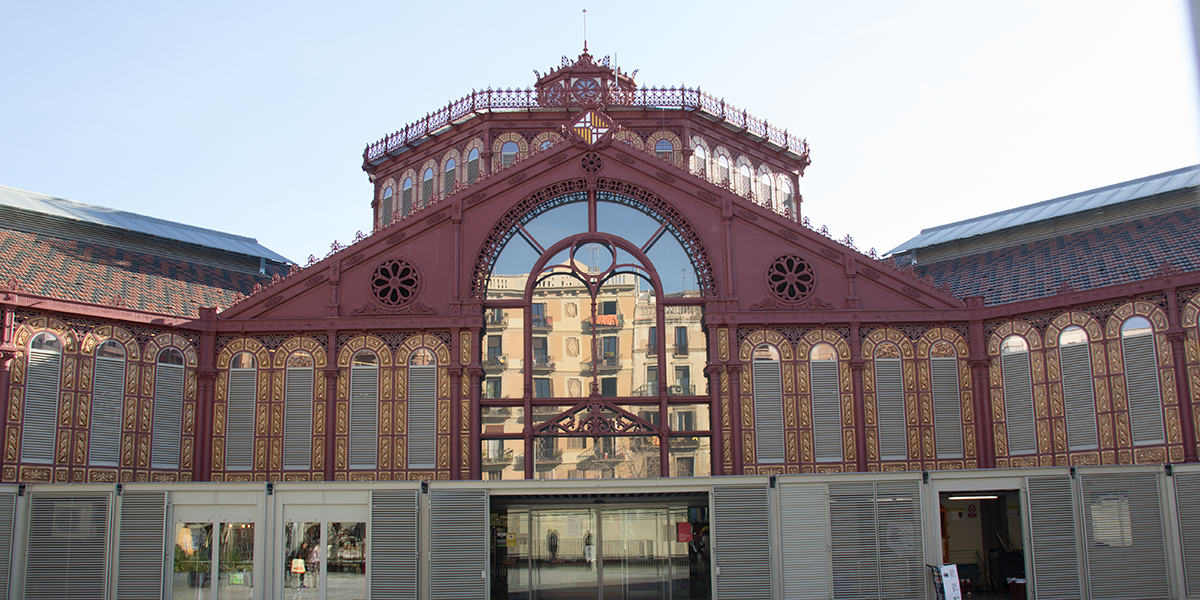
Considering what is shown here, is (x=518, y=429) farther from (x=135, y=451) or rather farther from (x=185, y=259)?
(x=185, y=259)

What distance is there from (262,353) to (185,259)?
8.18m

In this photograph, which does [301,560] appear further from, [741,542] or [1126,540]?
[1126,540]

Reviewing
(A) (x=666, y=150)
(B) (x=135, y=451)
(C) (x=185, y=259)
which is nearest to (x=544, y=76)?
(A) (x=666, y=150)

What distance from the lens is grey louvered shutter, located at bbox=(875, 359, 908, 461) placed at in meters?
34.8

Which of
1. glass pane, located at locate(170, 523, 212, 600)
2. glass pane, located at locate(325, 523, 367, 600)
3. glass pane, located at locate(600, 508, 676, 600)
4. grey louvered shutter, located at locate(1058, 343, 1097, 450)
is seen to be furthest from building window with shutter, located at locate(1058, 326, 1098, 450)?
glass pane, located at locate(170, 523, 212, 600)

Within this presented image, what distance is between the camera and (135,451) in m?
33.0

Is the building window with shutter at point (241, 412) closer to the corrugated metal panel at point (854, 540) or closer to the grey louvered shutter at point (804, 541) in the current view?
the grey louvered shutter at point (804, 541)

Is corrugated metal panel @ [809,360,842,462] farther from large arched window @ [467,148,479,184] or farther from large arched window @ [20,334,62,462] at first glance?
large arched window @ [20,334,62,462]

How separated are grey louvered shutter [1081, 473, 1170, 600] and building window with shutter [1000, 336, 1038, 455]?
153 inches

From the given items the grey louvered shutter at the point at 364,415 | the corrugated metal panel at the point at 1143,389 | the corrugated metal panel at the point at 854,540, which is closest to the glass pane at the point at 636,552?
the corrugated metal panel at the point at 854,540

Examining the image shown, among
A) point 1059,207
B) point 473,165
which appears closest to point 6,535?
point 473,165

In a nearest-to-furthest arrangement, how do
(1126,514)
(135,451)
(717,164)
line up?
(1126,514) → (135,451) → (717,164)

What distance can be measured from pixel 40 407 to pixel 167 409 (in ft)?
12.3

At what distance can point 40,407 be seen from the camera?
3120 cm
